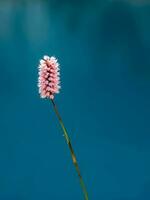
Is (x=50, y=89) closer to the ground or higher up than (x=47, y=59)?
closer to the ground
